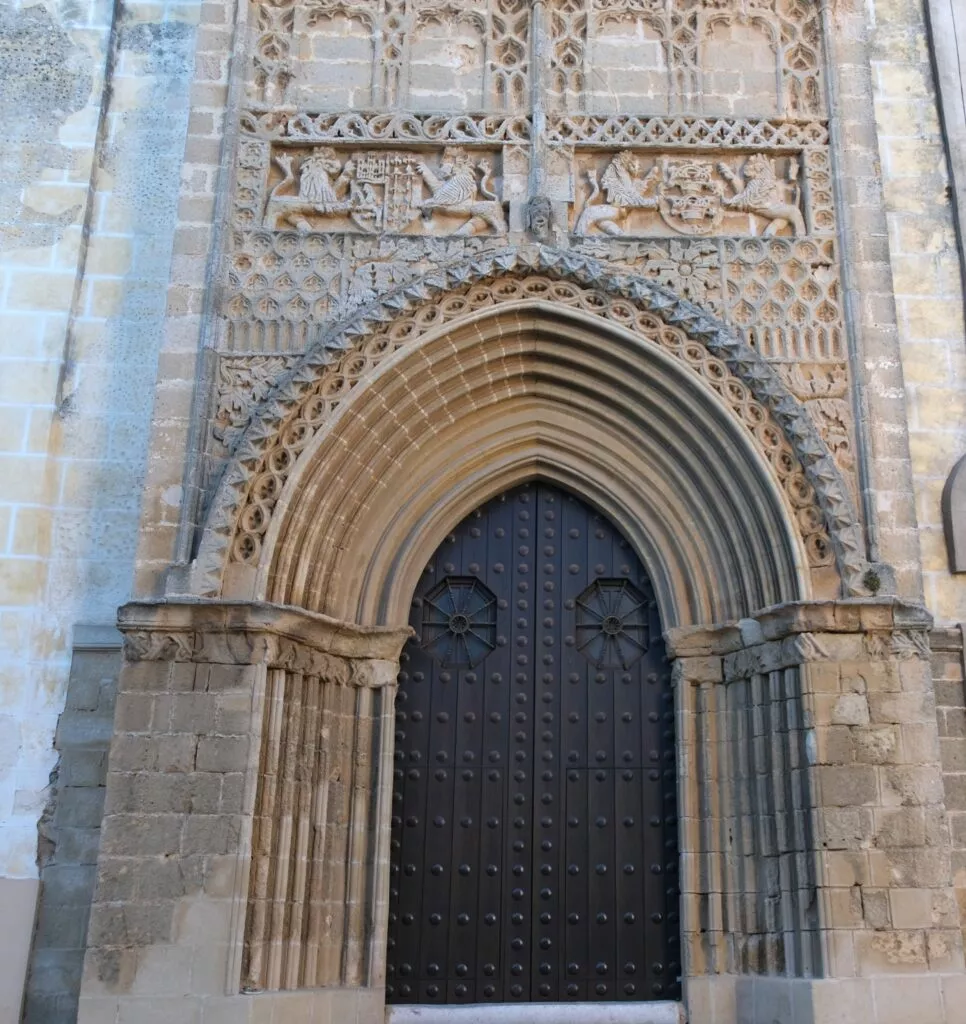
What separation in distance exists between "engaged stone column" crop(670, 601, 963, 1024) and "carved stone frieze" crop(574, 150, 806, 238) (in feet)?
8.95

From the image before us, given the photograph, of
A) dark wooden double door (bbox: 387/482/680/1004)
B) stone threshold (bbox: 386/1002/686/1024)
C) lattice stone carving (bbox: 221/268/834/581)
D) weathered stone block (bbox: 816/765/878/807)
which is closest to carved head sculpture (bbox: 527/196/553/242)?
lattice stone carving (bbox: 221/268/834/581)

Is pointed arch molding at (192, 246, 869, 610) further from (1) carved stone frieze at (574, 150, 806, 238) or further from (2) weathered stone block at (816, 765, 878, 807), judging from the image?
(2) weathered stone block at (816, 765, 878, 807)

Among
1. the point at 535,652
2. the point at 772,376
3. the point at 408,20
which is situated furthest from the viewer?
the point at 408,20

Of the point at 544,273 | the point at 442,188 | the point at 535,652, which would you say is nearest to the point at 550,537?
the point at 535,652

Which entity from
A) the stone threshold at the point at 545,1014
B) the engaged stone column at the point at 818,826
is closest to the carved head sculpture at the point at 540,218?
the engaged stone column at the point at 818,826

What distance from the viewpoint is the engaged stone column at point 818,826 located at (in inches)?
242

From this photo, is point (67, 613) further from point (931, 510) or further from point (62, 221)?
point (931, 510)

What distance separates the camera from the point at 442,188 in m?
7.75

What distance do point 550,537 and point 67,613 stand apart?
3230 millimetres

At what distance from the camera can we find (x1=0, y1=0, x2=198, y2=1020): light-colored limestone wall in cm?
735

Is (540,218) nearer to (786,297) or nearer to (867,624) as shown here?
(786,297)

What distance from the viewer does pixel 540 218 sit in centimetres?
755

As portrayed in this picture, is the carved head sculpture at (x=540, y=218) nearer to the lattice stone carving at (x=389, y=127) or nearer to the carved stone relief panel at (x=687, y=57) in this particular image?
the lattice stone carving at (x=389, y=127)

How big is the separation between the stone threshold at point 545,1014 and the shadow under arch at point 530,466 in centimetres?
236
